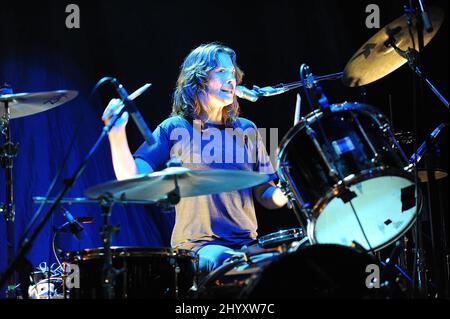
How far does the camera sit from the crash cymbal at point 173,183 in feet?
7.55

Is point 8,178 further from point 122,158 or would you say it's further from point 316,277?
point 316,277

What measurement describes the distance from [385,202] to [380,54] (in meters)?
0.84

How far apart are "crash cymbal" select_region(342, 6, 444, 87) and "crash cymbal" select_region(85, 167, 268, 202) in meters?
0.84

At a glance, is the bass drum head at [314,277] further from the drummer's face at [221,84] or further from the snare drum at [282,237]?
the drummer's face at [221,84]

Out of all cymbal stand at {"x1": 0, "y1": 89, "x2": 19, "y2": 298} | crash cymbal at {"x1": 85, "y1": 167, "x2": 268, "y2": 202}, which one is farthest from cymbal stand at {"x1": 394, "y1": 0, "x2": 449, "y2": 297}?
cymbal stand at {"x1": 0, "y1": 89, "x2": 19, "y2": 298}

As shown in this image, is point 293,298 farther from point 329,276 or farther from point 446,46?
point 446,46

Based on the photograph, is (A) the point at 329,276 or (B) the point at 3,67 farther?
(B) the point at 3,67

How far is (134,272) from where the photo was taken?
252cm

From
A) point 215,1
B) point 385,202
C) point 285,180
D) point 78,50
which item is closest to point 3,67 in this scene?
point 78,50

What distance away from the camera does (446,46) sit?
3.83 meters

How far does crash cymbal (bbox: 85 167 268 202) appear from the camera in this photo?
7.55ft

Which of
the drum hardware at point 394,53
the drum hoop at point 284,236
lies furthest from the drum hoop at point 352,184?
the drum hoop at point 284,236

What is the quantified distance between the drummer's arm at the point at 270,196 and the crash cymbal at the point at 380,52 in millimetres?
707

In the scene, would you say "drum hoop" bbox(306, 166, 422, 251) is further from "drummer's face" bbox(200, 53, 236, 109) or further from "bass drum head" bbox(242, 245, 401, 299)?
"drummer's face" bbox(200, 53, 236, 109)
